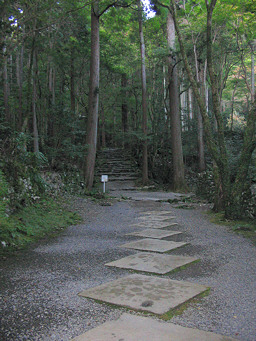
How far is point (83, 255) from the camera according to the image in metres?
4.59

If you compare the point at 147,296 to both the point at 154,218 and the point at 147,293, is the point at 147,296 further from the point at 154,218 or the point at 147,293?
the point at 154,218

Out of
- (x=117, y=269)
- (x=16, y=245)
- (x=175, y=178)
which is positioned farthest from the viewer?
(x=175, y=178)

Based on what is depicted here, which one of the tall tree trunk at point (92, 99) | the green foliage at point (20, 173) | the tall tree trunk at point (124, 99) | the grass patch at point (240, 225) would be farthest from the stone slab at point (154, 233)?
the tall tree trunk at point (124, 99)

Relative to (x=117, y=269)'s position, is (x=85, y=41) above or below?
above

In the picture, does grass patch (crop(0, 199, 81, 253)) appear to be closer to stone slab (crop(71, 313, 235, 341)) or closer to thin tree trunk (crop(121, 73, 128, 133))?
stone slab (crop(71, 313, 235, 341))

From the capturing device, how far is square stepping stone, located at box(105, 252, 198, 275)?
3875 mm

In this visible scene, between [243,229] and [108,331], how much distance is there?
15.5ft

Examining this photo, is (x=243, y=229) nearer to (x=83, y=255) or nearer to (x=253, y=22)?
(x=83, y=255)

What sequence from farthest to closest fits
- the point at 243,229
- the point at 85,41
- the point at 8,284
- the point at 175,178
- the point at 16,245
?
the point at 85,41 < the point at 175,178 < the point at 243,229 < the point at 16,245 < the point at 8,284

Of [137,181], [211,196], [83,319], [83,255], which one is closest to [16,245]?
[83,255]

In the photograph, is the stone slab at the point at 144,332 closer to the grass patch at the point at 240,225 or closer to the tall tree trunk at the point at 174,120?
the grass patch at the point at 240,225

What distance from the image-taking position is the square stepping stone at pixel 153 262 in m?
3.88

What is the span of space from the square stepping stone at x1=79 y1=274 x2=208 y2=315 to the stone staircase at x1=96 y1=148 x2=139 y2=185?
15.4m

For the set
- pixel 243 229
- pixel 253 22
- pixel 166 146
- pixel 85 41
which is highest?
pixel 85 41
